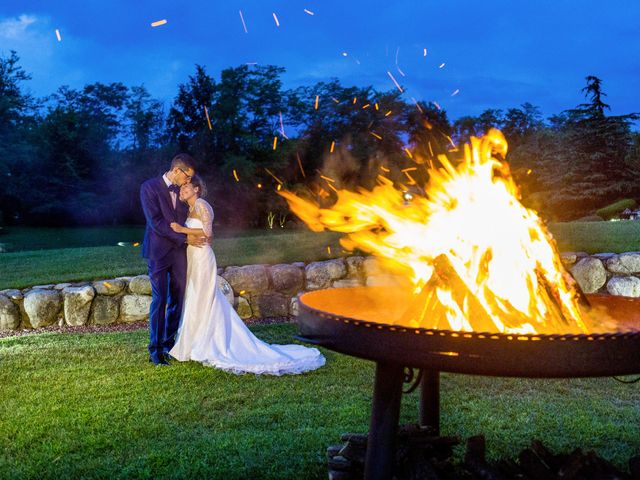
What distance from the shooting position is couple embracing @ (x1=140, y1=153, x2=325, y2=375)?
678 cm

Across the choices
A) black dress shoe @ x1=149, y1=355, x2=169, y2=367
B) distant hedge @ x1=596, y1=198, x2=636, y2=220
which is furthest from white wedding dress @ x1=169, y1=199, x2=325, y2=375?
distant hedge @ x1=596, y1=198, x2=636, y2=220

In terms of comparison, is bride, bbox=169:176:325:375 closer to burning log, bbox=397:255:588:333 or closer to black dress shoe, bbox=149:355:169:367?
black dress shoe, bbox=149:355:169:367

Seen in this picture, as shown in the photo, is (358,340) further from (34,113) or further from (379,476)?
(34,113)

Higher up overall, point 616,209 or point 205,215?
point 616,209

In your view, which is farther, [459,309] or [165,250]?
[165,250]

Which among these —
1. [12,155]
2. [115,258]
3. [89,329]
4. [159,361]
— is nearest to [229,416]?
[159,361]

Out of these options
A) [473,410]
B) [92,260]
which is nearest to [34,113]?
[92,260]

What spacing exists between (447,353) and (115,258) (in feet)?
38.1

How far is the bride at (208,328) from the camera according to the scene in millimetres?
6660

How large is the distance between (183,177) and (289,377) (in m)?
2.41

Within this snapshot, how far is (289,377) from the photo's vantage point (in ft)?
20.8

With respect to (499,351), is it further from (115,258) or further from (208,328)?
(115,258)

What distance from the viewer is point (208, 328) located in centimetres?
686

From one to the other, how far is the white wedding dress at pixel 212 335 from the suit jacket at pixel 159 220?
10.7 inches
